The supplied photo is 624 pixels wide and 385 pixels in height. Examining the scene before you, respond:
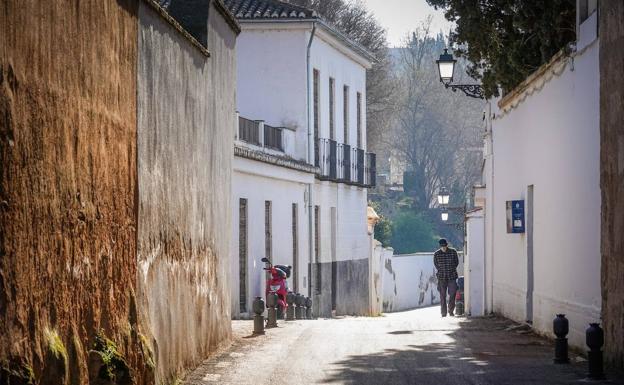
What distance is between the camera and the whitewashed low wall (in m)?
47.2

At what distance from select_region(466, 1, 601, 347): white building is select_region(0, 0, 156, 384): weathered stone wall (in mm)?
5981

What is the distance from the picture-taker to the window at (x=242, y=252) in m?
25.5

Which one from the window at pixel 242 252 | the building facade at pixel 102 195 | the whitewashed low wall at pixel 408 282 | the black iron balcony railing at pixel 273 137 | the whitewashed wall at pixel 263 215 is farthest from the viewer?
the whitewashed low wall at pixel 408 282

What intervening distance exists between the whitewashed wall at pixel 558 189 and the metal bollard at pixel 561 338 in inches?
29.1

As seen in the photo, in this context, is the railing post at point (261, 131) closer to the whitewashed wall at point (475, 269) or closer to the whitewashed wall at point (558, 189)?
the whitewashed wall at point (475, 269)

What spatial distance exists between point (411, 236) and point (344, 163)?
26.1 metres

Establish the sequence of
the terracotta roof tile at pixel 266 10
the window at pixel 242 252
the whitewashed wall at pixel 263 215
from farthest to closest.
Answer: the terracotta roof tile at pixel 266 10 < the window at pixel 242 252 < the whitewashed wall at pixel 263 215

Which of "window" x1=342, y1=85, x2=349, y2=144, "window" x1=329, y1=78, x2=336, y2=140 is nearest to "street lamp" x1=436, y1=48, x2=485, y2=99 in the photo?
"window" x1=329, y1=78, x2=336, y2=140

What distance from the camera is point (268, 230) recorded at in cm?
2830

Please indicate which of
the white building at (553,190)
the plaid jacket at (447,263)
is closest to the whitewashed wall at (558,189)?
the white building at (553,190)

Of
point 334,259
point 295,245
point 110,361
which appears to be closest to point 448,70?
point 295,245

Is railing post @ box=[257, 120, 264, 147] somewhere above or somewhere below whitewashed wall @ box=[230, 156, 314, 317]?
above

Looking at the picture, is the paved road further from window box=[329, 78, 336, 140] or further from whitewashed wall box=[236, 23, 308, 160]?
window box=[329, 78, 336, 140]

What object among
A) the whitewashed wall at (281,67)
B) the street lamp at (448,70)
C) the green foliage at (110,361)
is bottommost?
the green foliage at (110,361)
